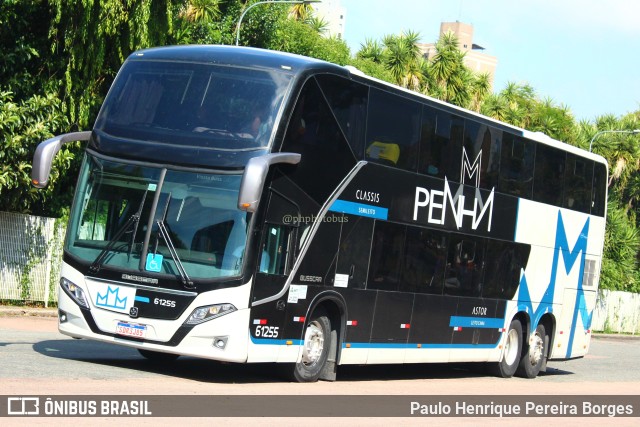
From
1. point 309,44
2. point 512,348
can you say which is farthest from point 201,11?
point 512,348

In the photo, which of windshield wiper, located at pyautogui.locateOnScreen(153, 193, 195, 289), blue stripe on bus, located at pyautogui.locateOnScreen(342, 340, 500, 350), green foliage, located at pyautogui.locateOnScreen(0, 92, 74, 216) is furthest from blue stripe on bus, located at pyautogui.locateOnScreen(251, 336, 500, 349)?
green foliage, located at pyautogui.locateOnScreen(0, 92, 74, 216)

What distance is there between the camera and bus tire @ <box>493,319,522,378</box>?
68.5ft

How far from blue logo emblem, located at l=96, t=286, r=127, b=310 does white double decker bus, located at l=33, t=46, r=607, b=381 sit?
2 cm

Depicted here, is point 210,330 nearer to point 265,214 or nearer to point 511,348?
point 265,214

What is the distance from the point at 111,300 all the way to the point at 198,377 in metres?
1.63

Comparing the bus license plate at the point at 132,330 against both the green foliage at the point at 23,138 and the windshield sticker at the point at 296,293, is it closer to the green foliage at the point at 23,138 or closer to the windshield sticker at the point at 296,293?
the windshield sticker at the point at 296,293

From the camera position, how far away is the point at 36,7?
83.2 feet

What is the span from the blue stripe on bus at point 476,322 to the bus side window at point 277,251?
5.15 m

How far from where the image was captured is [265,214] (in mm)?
13680

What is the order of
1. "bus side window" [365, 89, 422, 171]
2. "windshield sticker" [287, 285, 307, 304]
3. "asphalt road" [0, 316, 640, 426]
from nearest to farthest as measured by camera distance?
"asphalt road" [0, 316, 640, 426] → "windshield sticker" [287, 285, 307, 304] → "bus side window" [365, 89, 422, 171]

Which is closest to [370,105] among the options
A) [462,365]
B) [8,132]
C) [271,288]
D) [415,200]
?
[415,200]

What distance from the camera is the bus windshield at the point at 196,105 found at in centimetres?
1366

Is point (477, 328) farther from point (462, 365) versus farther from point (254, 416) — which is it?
point (254, 416)

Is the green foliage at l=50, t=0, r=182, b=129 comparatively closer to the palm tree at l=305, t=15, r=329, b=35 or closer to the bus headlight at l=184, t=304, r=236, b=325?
the bus headlight at l=184, t=304, r=236, b=325
